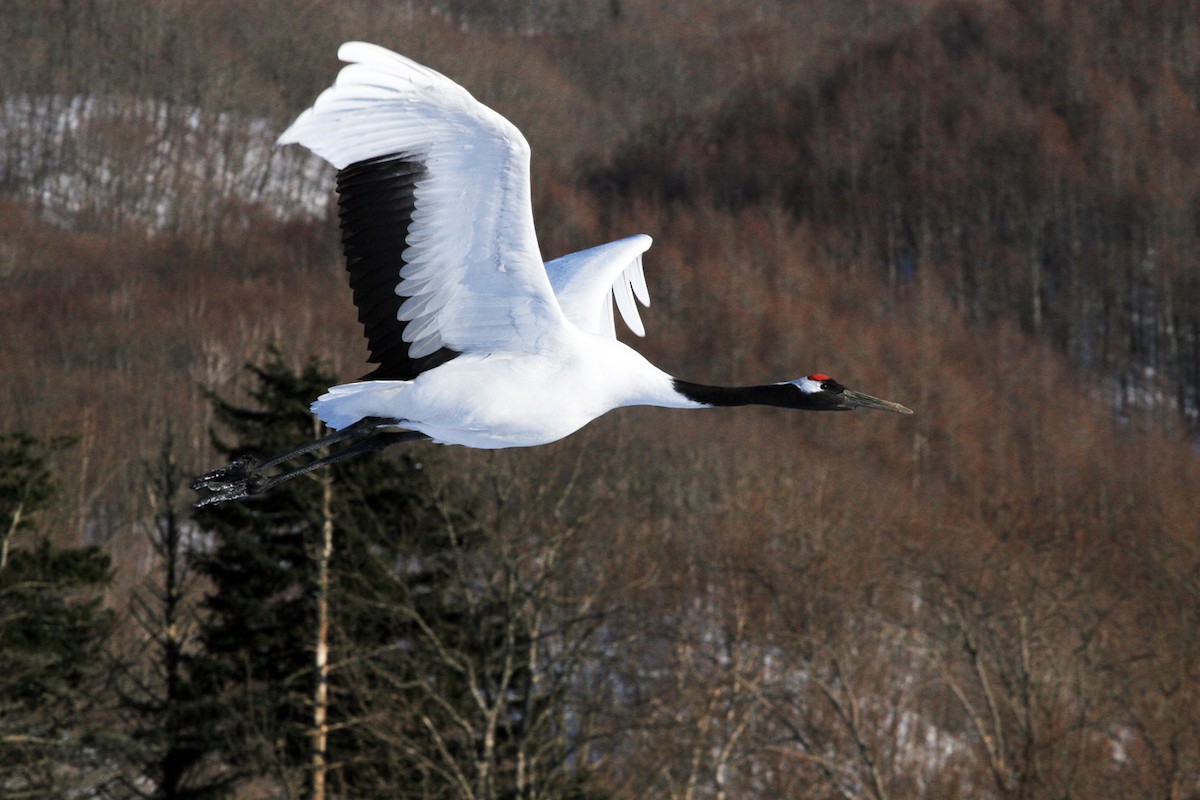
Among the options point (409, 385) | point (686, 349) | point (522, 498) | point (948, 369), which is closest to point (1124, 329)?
point (948, 369)

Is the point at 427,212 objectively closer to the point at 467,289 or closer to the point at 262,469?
the point at 467,289

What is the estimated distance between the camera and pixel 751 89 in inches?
4318

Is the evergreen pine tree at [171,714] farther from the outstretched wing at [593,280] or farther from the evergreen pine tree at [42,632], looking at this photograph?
the outstretched wing at [593,280]

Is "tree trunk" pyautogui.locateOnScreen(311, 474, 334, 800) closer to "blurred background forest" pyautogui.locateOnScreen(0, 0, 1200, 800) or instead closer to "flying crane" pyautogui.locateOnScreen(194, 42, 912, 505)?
"blurred background forest" pyautogui.locateOnScreen(0, 0, 1200, 800)

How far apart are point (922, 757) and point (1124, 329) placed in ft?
173

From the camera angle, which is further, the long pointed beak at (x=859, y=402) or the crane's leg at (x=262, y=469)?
the crane's leg at (x=262, y=469)

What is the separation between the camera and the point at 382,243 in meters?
7.42

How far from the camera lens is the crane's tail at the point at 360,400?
7.55 metres

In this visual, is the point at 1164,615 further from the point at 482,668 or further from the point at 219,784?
the point at 219,784

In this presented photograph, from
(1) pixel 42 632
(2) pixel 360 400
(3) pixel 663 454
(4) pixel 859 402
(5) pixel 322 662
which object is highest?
(2) pixel 360 400

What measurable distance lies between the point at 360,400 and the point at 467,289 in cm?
80

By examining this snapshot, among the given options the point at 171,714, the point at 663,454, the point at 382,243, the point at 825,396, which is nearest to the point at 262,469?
the point at 382,243

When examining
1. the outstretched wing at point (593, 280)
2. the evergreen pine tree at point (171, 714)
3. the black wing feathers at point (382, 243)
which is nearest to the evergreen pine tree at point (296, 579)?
the evergreen pine tree at point (171, 714)

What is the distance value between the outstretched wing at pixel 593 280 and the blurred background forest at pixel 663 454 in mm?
11049
